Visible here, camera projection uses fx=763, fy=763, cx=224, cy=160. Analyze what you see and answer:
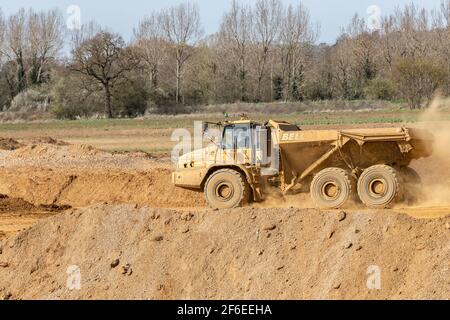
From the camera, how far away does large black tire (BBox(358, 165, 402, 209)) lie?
17.7 m

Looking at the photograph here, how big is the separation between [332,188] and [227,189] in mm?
2572

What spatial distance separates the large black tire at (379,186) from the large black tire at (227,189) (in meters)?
2.81

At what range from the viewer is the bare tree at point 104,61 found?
67500mm

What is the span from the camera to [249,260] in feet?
43.4

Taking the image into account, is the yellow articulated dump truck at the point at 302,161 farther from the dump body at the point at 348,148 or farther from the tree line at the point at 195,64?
the tree line at the point at 195,64

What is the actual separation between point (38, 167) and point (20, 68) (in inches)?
2338

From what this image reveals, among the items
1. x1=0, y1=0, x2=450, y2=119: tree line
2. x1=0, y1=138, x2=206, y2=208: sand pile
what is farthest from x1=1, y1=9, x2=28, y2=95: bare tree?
x1=0, y1=138, x2=206, y2=208: sand pile

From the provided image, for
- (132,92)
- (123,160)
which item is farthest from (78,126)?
(123,160)

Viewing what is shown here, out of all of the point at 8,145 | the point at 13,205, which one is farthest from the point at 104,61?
the point at 13,205

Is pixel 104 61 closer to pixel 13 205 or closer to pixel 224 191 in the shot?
pixel 13 205

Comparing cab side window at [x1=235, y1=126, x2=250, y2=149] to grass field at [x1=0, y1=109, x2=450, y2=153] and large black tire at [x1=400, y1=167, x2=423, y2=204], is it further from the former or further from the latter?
grass field at [x1=0, y1=109, x2=450, y2=153]
